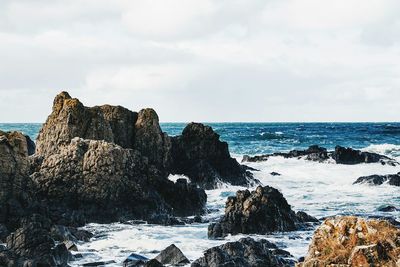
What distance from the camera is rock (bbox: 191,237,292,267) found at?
12.1m

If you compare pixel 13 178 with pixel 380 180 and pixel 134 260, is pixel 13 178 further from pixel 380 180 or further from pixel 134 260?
pixel 380 180

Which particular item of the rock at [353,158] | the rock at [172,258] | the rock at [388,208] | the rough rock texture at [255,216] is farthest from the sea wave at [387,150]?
the rock at [172,258]

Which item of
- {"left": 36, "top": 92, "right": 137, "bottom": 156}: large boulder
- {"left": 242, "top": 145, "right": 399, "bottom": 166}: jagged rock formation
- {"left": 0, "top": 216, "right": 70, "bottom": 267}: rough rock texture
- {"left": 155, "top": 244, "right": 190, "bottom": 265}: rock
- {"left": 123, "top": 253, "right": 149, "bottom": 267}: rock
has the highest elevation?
{"left": 36, "top": 92, "right": 137, "bottom": 156}: large boulder

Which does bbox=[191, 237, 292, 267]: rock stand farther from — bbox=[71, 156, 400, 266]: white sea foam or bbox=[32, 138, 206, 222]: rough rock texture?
bbox=[32, 138, 206, 222]: rough rock texture

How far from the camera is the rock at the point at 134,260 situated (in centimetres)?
1311

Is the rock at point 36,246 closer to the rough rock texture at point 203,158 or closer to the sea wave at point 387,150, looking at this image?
the rough rock texture at point 203,158

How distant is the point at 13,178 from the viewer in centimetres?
1830

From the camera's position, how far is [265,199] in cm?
1847

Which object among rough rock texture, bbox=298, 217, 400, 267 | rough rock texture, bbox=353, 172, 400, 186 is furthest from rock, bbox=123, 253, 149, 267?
rough rock texture, bbox=353, 172, 400, 186

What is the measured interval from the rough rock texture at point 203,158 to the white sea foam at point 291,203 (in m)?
1.62

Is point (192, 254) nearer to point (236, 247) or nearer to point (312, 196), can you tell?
point (236, 247)

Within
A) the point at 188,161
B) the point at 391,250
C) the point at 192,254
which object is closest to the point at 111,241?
the point at 192,254

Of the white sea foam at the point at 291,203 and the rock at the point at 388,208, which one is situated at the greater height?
the rock at the point at 388,208

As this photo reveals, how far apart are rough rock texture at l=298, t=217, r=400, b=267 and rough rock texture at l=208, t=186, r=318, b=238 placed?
37.7ft
